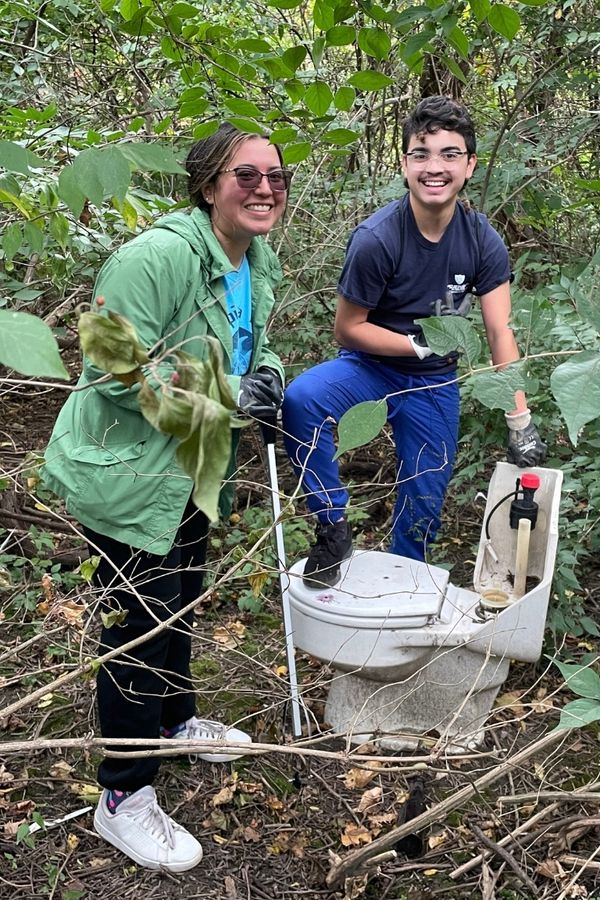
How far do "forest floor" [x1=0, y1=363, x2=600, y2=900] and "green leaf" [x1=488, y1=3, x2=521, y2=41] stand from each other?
1449 millimetres

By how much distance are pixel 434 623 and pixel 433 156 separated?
1.55 metres

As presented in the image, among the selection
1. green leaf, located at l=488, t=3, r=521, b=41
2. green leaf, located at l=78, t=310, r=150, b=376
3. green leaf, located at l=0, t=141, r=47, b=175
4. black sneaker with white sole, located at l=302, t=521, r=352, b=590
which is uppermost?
green leaf, located at l=488, t=3, r=521, b=41

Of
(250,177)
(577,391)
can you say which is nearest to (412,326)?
(250,177)

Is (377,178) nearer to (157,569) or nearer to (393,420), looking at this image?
(393,420)

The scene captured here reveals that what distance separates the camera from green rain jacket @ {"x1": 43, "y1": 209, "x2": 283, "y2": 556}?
199 cm

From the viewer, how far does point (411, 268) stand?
2.96 m

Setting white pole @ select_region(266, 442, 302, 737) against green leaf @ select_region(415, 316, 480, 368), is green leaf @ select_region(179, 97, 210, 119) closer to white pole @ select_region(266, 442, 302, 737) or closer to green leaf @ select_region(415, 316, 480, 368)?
white pole @ select_region(266, 442, 302, 737)

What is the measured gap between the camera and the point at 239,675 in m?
3.17

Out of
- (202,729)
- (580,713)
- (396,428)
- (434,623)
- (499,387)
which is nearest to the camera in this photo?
(499,387)

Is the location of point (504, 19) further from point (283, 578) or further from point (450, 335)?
point (283, 578)

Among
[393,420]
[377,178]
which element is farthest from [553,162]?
[393,420]

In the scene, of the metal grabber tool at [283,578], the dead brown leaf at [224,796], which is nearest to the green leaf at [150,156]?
the metal grabber tool at [283,578]

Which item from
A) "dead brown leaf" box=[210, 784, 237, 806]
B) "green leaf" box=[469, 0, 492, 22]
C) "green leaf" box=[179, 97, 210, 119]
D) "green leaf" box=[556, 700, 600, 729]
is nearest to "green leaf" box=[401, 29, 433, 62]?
"green leaf" box=[469, 0, 492, 22]

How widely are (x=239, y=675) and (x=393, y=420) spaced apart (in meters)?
1.11
